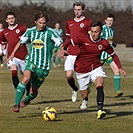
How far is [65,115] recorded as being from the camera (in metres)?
11.0

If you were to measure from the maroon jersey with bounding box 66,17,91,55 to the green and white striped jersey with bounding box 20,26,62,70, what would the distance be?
2025 mm

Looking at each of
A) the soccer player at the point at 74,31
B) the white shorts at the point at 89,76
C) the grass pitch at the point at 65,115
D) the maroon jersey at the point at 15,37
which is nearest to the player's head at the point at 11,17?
the maroon jersey at the point at 15,37

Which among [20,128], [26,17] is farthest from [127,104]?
[26,17]

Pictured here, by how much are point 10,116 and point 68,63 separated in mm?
2667

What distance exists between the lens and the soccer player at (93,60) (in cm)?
1077

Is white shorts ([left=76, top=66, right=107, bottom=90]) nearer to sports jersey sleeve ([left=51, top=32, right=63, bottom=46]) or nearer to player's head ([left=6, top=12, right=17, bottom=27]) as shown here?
sports jersey sleeve ([left=51, top=32, right=63, bottom=46])

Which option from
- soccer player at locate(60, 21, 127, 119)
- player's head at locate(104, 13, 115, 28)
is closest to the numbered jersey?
player's head at locate(104, 13, 115, 28)

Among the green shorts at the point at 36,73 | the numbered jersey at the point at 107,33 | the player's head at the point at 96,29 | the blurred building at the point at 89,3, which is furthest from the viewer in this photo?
the blurred building at the point at 89,3

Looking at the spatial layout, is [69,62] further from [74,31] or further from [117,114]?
[117,114]

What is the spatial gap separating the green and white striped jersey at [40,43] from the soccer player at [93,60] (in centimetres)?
53

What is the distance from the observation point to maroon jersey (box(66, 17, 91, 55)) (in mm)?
13180

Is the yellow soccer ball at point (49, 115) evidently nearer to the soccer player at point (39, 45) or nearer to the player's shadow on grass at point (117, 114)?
the soccer player at point (39, 45)

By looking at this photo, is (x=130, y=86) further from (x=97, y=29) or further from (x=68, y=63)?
(x=97, y=29)

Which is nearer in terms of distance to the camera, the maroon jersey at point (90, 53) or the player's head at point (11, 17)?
the maroon jersey at point (90, 53)
